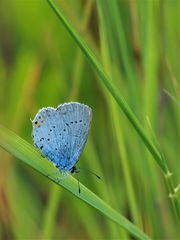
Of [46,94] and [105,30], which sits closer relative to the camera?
[105,30]

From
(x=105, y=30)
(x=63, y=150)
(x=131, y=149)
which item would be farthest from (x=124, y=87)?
(x=63, y=150)

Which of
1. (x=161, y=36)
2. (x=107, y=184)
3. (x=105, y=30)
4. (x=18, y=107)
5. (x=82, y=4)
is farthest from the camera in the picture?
(x=82, y=4)

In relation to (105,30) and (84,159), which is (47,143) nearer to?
(105,30)

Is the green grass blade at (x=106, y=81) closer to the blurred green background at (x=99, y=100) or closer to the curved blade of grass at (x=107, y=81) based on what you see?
the curved blade of grass at (x=107, y=81)

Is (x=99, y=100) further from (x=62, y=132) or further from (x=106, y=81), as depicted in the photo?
(x=106, y=81)

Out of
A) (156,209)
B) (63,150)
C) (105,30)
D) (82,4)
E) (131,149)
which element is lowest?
(156,209)

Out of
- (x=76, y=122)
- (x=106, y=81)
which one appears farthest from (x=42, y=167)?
(x=76, y=122)
